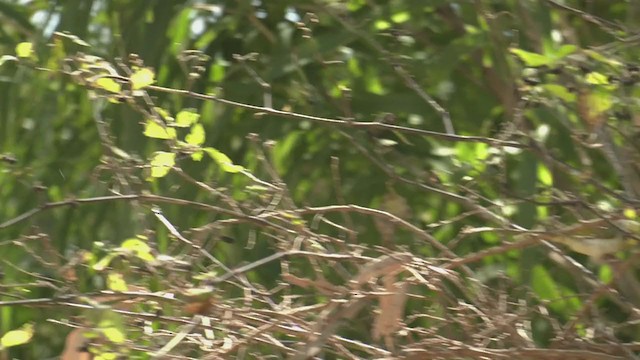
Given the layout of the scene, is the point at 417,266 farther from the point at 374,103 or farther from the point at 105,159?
the point at 374,103

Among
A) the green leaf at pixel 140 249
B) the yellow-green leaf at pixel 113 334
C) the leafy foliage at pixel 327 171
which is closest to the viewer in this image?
the yellow-green leaf at pixel 113 334

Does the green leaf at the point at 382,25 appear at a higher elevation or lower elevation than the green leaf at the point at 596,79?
lower

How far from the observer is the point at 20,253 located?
7.38 ft

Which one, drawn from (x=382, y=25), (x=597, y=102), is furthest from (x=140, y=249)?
(x=382, y=25)

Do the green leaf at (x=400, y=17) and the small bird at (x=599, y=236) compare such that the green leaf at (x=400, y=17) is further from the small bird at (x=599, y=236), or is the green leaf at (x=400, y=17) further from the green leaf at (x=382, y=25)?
the small bird at (x=599, y=236)

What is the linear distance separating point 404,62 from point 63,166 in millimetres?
847

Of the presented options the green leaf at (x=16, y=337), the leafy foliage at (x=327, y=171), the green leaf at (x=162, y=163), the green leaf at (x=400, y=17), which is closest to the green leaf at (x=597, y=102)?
the leafy foliage at (x=327, y=171)

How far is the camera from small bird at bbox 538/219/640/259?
1360 mm

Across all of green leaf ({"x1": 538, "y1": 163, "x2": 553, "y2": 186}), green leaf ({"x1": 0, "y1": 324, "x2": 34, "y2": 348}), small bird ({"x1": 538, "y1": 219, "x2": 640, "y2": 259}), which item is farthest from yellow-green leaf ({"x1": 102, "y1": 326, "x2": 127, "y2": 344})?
green leaf ({"x1": 538, "y1": 163, "x2": 553, "y2": 186})

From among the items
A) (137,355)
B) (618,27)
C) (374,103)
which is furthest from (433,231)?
(137,355)

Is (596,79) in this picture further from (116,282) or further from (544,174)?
(544,174)

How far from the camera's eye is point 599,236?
146 cm

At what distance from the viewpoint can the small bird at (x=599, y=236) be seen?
136cm

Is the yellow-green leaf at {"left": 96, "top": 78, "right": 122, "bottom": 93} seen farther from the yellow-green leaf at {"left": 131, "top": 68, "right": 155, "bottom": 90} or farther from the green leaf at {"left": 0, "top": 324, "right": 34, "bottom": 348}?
the green leaf at {"left": 0, "top": 324, "right": 34, "bottom": 348}
